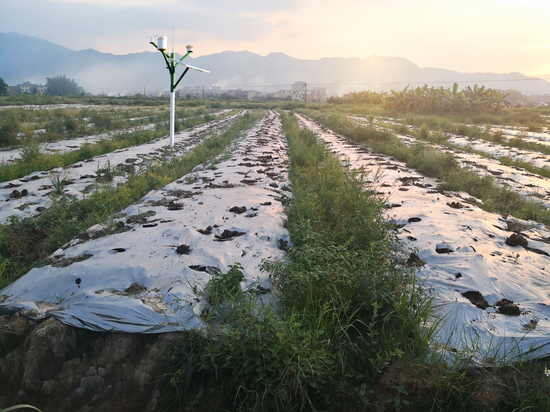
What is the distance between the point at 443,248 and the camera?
3496mm

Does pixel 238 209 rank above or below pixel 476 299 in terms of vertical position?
above

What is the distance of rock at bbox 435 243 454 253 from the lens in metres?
3.46

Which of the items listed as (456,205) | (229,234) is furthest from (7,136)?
(456,205)

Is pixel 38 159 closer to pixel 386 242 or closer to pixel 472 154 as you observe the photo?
pixel 386 242

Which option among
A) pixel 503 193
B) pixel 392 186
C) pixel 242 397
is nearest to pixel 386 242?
pixel 242 397

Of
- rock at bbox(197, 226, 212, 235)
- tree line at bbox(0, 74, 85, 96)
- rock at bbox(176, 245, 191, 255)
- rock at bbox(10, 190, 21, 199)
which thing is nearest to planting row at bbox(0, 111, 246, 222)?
rock at bbox(10, 190, 21, 199)

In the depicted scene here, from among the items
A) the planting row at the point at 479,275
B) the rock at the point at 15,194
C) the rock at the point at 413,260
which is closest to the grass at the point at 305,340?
the planting row at the point at 479,275

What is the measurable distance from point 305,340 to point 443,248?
220 centimetres

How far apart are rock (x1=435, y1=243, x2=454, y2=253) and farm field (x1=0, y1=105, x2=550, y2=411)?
0.07 feet

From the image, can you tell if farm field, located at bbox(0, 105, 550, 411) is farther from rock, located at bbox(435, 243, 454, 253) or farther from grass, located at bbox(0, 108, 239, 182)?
grass, located at bbox(0, 108, 239, 182)

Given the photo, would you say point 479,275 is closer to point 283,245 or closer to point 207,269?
point 283,245

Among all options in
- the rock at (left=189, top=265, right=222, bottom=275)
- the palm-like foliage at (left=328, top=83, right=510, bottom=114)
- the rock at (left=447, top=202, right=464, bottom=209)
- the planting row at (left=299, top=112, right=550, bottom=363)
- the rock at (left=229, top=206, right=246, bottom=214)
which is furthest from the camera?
the palm-like foliage at (left=328, top=83, right=510, bottom=114)

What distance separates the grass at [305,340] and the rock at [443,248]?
0.91 m

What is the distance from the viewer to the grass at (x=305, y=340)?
1954mm
